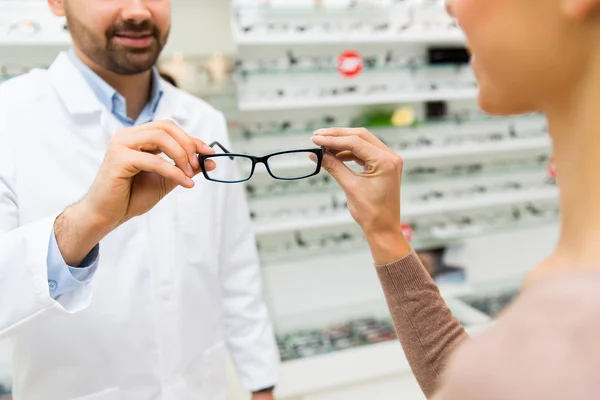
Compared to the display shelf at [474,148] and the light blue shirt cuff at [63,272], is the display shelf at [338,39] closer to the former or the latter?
the display shelf at [474,148]

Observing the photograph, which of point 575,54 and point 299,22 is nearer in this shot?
point 575,54

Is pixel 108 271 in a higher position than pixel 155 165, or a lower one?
lower

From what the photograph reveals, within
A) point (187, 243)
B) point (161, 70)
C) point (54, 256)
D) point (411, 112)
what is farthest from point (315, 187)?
point (54, 256)

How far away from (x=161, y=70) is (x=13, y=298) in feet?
5.42

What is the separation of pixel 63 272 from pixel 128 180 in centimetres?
24

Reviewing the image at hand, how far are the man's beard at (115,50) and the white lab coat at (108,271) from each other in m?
0.09

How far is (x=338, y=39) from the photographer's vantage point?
2.35 metres

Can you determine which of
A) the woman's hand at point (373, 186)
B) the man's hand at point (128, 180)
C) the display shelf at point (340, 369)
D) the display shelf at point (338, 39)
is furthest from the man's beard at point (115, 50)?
the display shelf at point (340, 369)

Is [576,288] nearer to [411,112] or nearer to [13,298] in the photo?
[13,298]

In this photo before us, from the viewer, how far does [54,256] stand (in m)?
0.88

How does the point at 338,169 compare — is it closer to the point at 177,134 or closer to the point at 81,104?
the point at 177,134

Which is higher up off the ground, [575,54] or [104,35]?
[575,54]

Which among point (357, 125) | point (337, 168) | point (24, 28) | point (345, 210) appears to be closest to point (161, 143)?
point (337, 168)

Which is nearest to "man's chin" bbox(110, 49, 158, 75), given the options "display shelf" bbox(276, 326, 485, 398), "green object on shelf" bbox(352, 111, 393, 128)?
"display shelf" bbox(276, 326, 485, 398)
